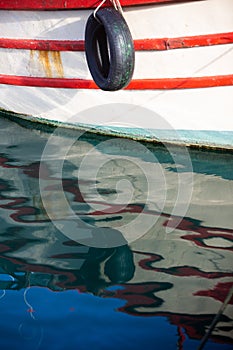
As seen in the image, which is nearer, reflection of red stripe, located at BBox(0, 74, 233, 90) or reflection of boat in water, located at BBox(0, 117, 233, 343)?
reflection of boat in water, located at BBox(0, 117, 233, 343)

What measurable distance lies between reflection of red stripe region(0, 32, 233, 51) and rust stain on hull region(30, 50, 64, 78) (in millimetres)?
56

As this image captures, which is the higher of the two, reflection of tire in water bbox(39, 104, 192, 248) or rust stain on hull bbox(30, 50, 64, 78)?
rust stain on hull bbox(30, 50, 64, 78)

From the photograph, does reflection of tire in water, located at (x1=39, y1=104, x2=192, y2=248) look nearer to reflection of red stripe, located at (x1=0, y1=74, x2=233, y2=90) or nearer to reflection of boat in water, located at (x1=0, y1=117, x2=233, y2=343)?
reflection of boat in water, located at (x1=0, y1=117, x2=233, y2=343)

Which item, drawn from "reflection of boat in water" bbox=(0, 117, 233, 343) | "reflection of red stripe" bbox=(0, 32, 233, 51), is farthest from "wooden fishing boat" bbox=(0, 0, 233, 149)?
"reflection of boat in water" bbox=(0, 117, 233, 343)

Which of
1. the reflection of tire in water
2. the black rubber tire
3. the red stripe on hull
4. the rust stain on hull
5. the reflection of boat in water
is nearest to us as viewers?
the reflection of boat in water

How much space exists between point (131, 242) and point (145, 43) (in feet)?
6.76

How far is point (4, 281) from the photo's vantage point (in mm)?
3688

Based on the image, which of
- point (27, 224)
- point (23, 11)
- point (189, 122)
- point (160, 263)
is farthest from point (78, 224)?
point (23, 11)

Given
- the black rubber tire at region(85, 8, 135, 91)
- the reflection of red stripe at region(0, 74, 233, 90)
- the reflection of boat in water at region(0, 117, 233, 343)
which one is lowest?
the reflection of boat in water at region(0, 117, 233, 343)

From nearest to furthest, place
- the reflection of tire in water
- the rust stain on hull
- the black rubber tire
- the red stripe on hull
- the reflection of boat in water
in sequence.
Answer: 1. the reflection of boat in water
2. the reflection of tire in water
3. the black rubber tire
4. the red stripe on hull
5. the rust stain on hull

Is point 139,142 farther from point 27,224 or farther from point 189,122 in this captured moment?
point 27,224

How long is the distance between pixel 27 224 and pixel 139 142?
6.15ft

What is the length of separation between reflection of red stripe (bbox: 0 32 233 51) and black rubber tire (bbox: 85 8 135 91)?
22 centimetres

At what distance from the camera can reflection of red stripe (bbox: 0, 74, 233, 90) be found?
217 inches
